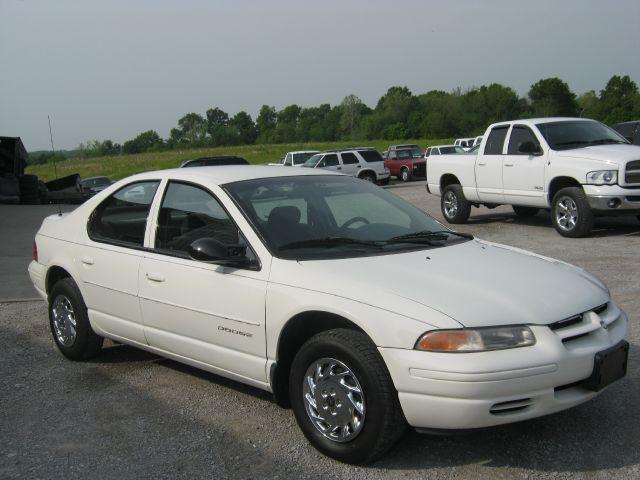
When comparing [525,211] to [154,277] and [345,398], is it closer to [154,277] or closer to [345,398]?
[154,277]

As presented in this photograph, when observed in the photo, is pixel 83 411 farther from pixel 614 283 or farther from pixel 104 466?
pixel 614 283

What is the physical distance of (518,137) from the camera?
12.1 m

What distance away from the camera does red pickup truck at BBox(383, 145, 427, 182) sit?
34.4 meters

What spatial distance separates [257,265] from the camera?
3949mm

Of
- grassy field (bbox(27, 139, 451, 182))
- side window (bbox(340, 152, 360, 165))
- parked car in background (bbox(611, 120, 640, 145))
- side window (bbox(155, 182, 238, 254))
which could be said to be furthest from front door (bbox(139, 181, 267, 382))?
grassy field (bbox(27, 139, 451, 182))

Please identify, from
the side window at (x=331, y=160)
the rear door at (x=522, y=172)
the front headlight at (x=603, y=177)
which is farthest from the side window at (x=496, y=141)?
the side window at (x=331, y=160)

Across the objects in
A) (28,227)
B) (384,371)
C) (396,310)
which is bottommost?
(28,227)

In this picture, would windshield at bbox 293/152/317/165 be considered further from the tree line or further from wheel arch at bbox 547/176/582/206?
the tree line

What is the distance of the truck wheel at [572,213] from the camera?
10.8 metres

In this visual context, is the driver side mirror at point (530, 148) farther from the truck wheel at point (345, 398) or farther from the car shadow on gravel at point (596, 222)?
the truck wheel at point (345, 398)

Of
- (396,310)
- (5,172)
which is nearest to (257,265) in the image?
(396,310)

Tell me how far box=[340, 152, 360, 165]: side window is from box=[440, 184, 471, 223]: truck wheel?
52.0 ft

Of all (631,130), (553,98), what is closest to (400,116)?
(553,98)

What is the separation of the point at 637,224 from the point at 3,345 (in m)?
10.4
